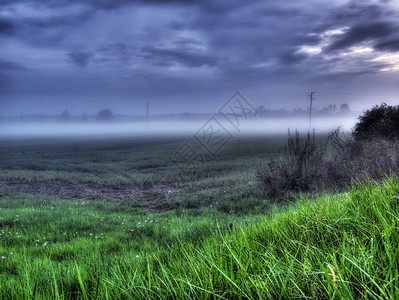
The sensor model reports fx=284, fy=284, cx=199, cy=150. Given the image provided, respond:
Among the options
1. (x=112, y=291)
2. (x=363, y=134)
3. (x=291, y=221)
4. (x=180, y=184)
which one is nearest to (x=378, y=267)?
(x=291, y=221)

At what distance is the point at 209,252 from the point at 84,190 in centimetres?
1501

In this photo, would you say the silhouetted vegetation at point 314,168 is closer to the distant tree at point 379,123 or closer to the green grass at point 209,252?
the green grass at point 209,252

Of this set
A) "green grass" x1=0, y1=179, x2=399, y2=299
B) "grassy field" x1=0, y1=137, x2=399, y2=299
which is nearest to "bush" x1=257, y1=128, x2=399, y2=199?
"grassy field" x1=0, y1=137, x2=399, y2=299

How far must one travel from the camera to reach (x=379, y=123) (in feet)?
78.1

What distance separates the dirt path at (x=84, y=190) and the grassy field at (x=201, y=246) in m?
0.21

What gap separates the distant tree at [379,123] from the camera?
22.9 meters

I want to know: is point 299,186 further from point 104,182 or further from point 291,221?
point 104,182

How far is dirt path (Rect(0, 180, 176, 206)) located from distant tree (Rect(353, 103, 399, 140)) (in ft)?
58.2

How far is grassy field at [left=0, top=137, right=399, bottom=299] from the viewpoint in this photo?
6.33 feet

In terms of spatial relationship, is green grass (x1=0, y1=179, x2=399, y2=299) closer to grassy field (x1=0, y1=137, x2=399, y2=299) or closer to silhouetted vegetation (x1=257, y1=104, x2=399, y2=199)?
grassy field (x1=0, y1=137, x2=399, y2=299)

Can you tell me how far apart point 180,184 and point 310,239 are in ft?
49.2

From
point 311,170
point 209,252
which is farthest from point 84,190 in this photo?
point 209,252

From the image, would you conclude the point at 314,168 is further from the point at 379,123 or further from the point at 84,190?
the point at 379,123

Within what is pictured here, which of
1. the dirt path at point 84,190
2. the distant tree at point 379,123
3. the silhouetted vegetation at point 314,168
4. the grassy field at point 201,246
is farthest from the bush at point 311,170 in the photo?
the distant tree at point 379,123
